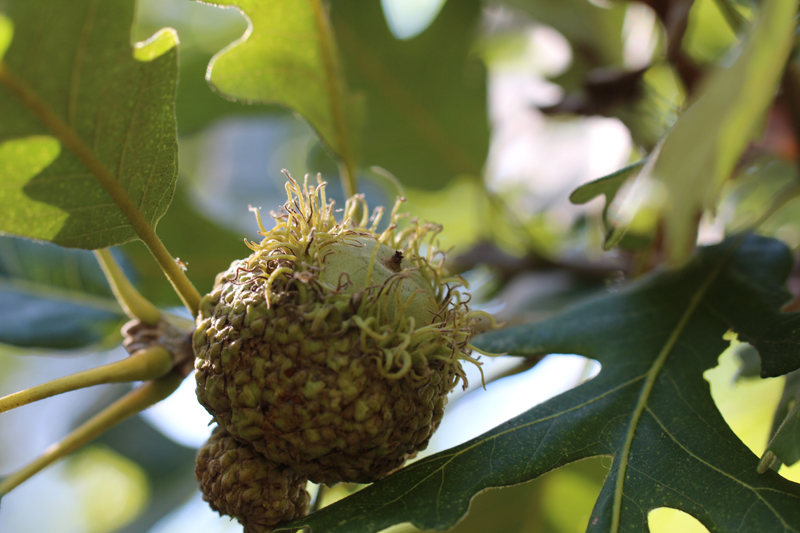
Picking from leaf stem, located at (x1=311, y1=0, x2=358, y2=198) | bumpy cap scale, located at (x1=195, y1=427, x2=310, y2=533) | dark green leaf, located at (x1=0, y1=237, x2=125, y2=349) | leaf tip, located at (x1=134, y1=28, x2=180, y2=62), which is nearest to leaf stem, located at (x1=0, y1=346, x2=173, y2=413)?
bumpy cap scale, located at (x1=195, y1=427, x2=310, y2=533)

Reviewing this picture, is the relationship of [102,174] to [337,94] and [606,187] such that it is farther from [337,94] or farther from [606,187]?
[606,187]

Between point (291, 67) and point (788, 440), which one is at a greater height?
point (291, 67)

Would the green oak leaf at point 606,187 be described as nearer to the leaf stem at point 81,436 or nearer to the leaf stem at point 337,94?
the leaf stem at point 337,94

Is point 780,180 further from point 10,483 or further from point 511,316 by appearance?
point 10,483

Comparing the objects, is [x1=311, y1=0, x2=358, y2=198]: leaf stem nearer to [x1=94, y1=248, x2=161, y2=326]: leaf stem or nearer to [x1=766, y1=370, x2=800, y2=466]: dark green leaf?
[x1=94, y1=248, x2=161, y2=326]: leaf stem

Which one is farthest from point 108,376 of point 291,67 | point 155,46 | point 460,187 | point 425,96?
point 460,187

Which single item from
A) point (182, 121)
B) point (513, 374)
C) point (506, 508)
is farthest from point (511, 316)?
point (182, 121)
